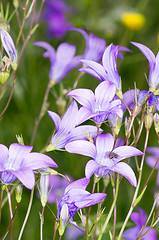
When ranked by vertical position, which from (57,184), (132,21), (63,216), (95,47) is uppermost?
(132,21)

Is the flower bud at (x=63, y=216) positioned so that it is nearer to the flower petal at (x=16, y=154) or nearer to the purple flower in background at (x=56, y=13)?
the flower petal at (x=16, y=154)

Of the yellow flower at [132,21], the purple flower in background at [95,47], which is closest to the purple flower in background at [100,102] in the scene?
the purple flower in background at [95,47]

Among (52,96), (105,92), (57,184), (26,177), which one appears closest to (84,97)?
(105,92)

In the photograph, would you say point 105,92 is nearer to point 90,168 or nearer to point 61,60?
point 90,168

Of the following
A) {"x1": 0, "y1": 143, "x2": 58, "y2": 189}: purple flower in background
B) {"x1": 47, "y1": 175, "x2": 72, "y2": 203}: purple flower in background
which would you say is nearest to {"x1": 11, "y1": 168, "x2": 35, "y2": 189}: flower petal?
{"x1": 0, "y1": 143, "x2": 58, "y2": 189}: purple flower in background

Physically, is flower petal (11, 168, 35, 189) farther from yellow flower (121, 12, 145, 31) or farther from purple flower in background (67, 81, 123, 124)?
yellow flower (121, 12, 145, 31)

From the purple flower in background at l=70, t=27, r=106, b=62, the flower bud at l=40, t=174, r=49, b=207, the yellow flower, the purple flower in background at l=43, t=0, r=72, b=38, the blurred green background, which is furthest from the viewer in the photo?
the purple flower in background at l=43, t=0, r=72, b=38
